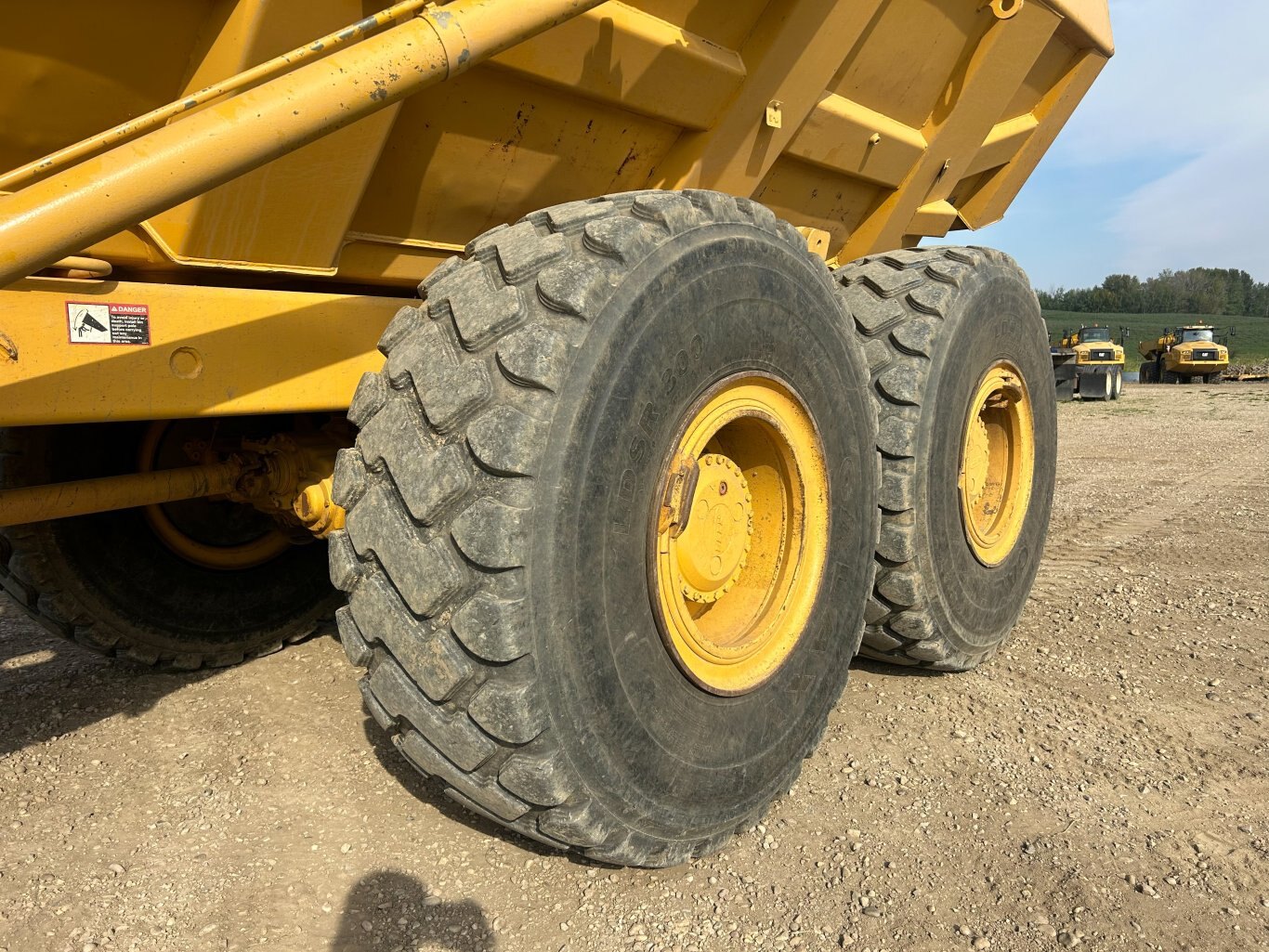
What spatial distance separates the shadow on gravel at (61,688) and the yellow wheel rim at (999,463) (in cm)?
278

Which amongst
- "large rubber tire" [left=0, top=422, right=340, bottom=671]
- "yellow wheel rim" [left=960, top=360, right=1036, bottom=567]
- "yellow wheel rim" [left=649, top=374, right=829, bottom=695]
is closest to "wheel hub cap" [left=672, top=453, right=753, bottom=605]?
"yellow wheel rim" [left=649, top=374, right=829, bottom=695]

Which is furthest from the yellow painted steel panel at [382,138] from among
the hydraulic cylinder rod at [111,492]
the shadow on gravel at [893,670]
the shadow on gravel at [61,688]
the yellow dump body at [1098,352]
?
the yellow dump body at [1098,352]

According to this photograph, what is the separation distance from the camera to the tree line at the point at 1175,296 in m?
85.1

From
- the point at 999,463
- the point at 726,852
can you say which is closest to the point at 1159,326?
the point at 999,463

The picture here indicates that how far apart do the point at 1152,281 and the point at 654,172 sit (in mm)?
104906

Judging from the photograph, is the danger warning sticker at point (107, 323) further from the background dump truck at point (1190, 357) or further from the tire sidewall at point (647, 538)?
the background dump truck at point (1190, 357)

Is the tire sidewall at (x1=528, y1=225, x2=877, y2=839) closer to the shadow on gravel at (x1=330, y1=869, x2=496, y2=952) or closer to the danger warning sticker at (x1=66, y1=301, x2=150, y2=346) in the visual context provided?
the shadow on gravel at (x1=330, y1=869, x2=496, y2=952)

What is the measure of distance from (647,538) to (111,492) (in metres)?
1.47

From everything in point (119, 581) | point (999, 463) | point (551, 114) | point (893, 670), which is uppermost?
point (551, 114)

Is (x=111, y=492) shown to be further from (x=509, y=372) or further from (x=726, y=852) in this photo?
(x=726, y=852)

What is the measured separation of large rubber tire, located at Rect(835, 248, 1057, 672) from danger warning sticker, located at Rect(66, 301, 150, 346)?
191 centimetres

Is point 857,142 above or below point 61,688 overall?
above

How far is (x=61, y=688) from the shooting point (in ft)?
9.93


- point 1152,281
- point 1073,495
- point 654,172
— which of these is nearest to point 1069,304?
point 1152,281
